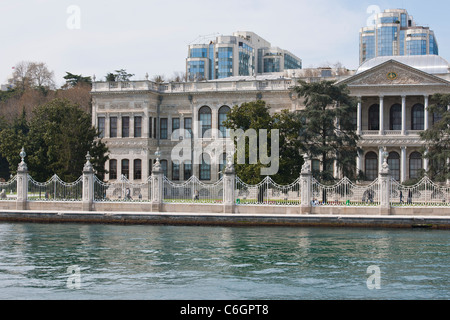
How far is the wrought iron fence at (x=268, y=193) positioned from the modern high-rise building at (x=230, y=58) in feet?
230

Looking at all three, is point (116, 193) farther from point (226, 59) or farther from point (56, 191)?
point (226, 59)

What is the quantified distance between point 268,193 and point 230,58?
3027 inches

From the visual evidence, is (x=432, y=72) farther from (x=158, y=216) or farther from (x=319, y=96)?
(x=158, y=216)

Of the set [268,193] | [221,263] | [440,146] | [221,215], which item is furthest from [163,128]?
[221,263]

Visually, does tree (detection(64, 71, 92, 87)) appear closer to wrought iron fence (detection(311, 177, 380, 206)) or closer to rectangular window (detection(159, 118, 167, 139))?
rectangular window (detection(159, 118, 167, 139))

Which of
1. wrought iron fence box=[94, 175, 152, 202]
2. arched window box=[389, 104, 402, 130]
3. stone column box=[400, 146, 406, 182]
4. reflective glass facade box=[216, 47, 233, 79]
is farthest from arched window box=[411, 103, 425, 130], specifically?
reflective glass facade box=[216, 47, 233, 79]

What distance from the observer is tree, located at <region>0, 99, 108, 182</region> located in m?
39.1

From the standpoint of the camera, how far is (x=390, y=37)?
400 feet

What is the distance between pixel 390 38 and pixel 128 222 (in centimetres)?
9919

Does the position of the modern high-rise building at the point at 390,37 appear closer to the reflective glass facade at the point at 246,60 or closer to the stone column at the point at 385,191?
the reflective glass facade at the point at 246,60

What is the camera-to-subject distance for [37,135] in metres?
44.0

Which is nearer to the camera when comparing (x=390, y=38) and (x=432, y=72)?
(x=432, y=72)
